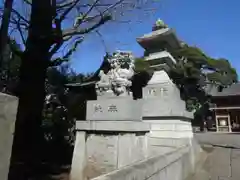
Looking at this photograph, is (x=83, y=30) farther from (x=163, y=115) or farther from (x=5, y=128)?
(x=5, y=128)

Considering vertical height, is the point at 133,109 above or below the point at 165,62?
below

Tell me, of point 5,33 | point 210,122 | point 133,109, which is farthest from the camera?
point 210,122

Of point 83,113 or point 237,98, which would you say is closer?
point 83,113

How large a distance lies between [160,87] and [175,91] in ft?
1.38

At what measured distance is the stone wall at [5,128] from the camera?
125 centimetres

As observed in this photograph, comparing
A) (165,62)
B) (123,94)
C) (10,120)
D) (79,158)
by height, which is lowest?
(79,158)

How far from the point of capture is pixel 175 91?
19.1 ft

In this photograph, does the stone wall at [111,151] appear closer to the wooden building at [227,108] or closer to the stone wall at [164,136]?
the stone wall at [164,136]

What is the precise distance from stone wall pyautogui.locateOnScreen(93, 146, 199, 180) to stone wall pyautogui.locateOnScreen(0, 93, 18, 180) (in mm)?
896

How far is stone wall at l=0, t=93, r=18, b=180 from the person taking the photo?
1.25 m

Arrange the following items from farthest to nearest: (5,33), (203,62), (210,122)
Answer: (210,122), (203,62), (5,33)

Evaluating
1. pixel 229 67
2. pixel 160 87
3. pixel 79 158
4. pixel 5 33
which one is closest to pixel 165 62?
pixel 160 87

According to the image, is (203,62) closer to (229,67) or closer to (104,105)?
(229,67)

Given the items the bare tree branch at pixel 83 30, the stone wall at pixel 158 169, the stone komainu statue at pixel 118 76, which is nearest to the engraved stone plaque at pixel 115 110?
the stone komainu statue at pixel 118 76
